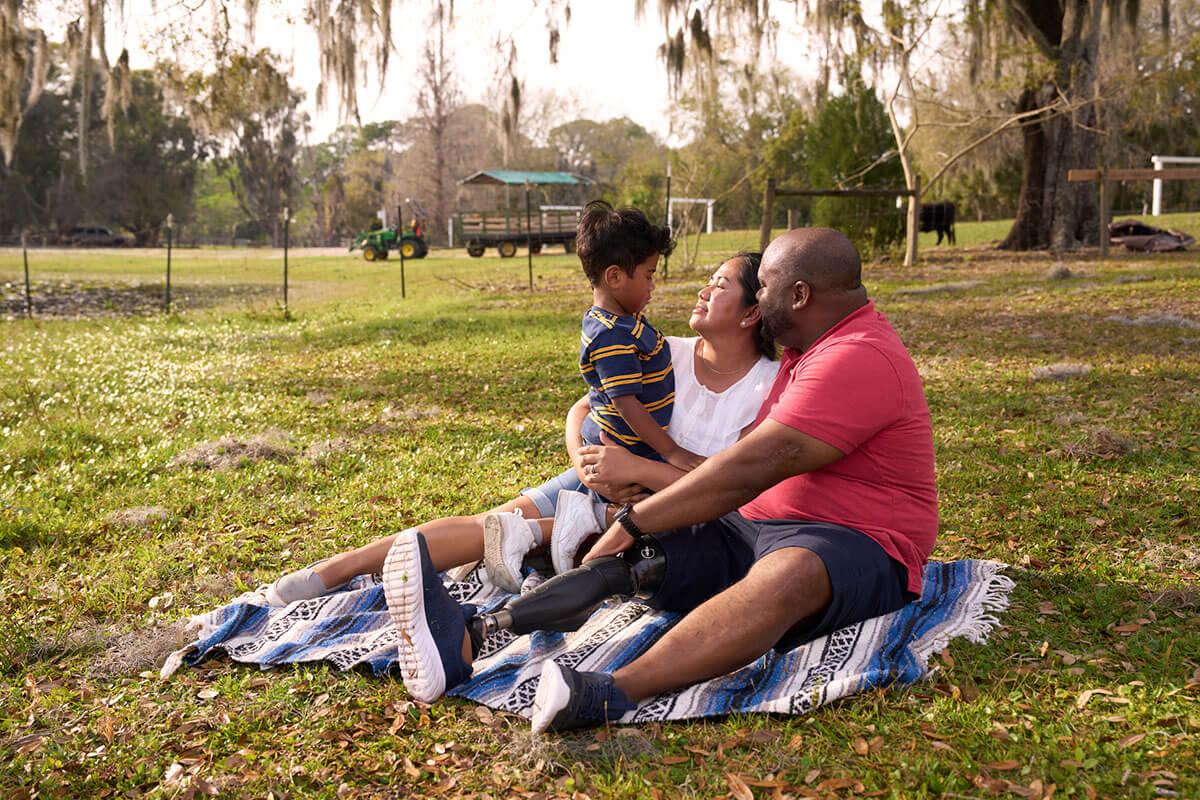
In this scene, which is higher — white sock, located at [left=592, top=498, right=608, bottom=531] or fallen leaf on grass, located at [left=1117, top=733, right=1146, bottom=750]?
white sock, located at [left=592, top=498, right=608, bottom=531]

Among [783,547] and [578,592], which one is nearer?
[783,547]

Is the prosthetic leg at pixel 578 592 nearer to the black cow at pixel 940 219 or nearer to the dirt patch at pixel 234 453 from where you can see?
the dirt patch at pixel 234 453

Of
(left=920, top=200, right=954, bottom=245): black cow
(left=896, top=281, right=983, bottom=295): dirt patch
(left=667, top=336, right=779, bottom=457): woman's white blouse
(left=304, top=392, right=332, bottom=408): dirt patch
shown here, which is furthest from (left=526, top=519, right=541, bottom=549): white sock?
(left=920, top=200, right=954, bottom=245): black cow

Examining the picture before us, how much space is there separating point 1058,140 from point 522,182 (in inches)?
807

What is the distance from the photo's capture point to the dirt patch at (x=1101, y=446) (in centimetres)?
477

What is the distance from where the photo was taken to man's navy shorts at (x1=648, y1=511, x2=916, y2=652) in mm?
2588

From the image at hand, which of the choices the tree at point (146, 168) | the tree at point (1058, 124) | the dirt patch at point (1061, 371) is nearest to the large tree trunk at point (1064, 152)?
the tree at point (1058, 124)

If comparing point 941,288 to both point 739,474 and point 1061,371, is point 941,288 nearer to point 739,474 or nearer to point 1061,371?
point 1061,371

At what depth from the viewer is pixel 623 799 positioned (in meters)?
2.17

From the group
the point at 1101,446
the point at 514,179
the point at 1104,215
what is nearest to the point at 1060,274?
the point at 1104,215

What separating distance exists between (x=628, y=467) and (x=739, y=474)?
540 mm

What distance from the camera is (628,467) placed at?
3047 mm

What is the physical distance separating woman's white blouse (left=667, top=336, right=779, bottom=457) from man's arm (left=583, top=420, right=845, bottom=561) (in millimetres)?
514

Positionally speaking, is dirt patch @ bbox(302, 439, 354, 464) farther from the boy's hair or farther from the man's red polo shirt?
the man's red polo shirt
